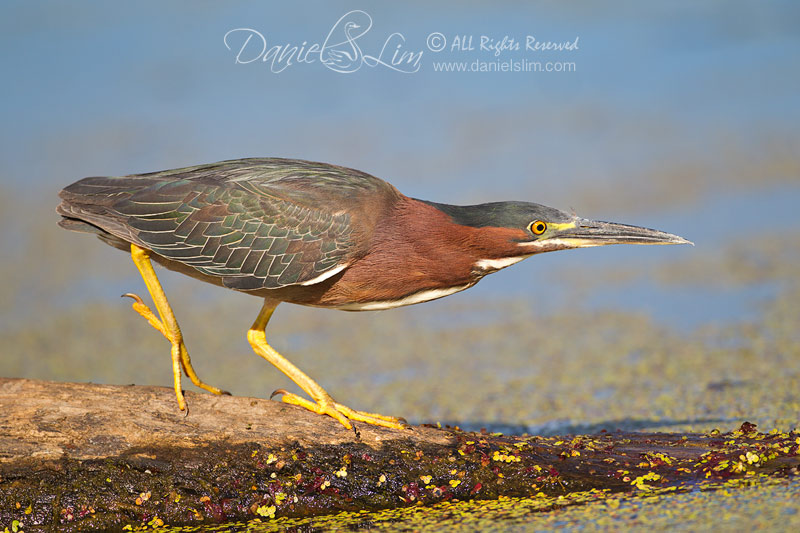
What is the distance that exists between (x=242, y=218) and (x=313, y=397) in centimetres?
106

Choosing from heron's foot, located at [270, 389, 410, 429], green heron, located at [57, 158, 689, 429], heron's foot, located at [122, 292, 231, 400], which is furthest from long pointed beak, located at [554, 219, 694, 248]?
heron's foot, located at [122, 292, 231, 400]

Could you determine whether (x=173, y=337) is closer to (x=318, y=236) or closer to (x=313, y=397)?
(x=313, y=397)

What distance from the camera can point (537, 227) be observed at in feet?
16.0

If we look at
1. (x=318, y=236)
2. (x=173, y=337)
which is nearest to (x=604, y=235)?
(x=318, y=236)

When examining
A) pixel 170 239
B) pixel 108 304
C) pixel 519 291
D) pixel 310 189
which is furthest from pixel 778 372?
pixel 108 304

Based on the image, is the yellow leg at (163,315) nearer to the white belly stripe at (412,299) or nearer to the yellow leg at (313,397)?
the yellow leg at (313,397)

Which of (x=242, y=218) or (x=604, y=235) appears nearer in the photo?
(x=604, y=235)

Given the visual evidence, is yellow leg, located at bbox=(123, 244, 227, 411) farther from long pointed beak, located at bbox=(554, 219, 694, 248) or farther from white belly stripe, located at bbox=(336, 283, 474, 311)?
long pointed beak, located at bbox=(554, 219, 694, 248)

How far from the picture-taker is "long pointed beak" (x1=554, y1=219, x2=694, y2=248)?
16.0ft

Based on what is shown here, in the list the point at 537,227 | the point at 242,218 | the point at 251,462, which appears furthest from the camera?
the point at 242,218

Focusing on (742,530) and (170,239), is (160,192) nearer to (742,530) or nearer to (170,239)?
(170,239)

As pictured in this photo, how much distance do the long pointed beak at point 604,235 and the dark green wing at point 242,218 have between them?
3.68 ft

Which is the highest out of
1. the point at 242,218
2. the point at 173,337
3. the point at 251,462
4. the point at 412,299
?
the point at 242,218

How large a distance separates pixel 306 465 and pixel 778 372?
434 centimetres
